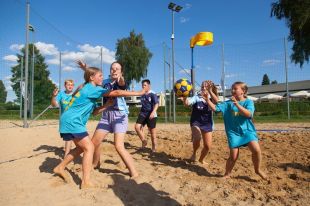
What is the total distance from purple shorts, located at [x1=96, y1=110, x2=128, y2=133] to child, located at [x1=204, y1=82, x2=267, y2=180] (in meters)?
1.37

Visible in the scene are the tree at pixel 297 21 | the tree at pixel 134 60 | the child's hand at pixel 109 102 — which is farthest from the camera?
the tree at pixel 134 60

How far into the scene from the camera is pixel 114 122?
4.48 meters

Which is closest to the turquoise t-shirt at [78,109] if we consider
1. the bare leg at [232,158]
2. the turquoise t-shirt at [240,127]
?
the turquoise t-shirt at [240,127]

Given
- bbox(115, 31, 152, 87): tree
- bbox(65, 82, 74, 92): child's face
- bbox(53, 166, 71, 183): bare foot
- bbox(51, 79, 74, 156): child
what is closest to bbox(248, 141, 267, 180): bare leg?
bbox(53, 166, 71, 183): bare foot

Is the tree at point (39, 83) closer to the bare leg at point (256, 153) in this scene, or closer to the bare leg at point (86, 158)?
the bare leg at point (86, 158)

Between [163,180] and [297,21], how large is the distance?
55.4 feet

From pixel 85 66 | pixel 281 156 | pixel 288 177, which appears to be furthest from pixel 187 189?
pixel 281 156

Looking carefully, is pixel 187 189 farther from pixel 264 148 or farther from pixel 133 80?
pixel 133 80

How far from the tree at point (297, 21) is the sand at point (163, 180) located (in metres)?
13.3

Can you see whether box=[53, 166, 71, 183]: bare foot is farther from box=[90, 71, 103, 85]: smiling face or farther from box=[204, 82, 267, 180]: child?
box=[204, 82, 267, 180]: child

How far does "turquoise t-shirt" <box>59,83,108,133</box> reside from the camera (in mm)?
3977

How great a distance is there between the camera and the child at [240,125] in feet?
13.8

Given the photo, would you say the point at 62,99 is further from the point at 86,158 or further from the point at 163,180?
the point at 163,180

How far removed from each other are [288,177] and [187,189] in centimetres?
164
